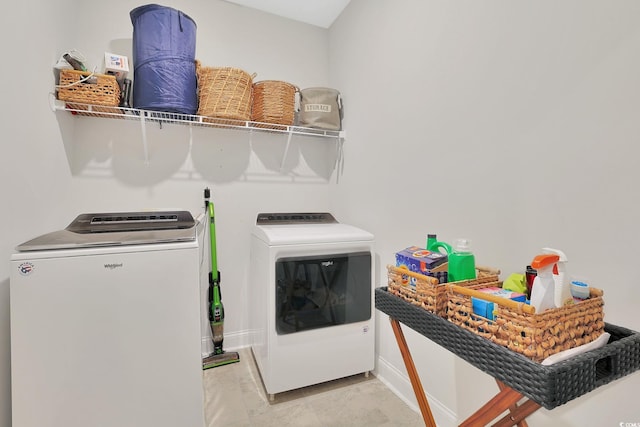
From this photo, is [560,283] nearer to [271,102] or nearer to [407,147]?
[407,147]

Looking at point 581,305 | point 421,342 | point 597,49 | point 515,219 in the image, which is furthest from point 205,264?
point 597,49

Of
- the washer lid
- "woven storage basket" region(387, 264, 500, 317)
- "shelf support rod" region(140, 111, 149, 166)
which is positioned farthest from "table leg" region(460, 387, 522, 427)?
"shelf support rod" region(140, 111, 149, 166)

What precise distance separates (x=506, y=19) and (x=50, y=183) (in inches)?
94.3

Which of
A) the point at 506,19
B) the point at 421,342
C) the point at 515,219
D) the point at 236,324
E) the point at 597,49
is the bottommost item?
the point at 236,324

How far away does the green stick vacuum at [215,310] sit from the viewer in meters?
2.23

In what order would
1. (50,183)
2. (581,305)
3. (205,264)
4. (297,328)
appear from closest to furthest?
(581,305) → (50,183) → (297,328) → (205,264)

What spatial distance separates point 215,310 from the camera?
7.31ft

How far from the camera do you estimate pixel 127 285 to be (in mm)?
1317

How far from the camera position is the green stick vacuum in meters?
2.23

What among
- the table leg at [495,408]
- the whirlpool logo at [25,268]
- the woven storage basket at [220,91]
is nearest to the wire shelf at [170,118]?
the woven storage basket at [220,91]

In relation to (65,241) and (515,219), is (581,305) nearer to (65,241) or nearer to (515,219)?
(515,219)

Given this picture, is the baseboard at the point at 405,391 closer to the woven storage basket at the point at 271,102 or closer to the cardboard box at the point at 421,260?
the cardboard box at the point at 421,260

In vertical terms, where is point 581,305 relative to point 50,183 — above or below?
below

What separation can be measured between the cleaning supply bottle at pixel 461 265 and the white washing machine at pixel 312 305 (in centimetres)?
87
